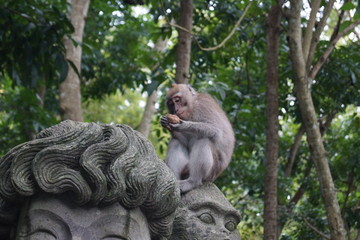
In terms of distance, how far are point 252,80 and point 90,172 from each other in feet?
35.8

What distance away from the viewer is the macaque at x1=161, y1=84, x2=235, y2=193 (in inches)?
252

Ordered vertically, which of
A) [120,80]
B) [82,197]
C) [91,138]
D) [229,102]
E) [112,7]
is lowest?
[82,197]

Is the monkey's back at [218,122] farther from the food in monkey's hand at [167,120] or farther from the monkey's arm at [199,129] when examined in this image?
the food in monkey's hand at [167,120]

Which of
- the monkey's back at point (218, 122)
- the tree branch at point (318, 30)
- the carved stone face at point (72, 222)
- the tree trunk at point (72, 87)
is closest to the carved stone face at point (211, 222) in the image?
the carved stone face at point (72, 222)

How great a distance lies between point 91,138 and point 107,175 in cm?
16

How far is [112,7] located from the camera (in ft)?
35.2

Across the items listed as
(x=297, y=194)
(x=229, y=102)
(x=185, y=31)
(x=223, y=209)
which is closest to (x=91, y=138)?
(x=223, y=209)

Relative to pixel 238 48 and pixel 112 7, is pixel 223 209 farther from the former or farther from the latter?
pixel 238 48

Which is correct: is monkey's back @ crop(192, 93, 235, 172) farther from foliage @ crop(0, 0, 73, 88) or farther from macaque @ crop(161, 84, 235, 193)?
foliage @ crop(0, 0, 73, 88)

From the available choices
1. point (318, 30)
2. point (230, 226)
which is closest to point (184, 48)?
point (318, 30)

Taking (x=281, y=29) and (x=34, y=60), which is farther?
(x=281, y=29)

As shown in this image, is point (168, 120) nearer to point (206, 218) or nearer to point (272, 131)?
point (206, 218)

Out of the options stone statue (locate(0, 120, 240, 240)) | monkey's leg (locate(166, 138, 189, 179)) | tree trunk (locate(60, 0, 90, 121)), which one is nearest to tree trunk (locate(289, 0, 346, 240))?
monkey's leg (locate(166, 138, 189, 179))

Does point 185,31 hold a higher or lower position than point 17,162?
higher
